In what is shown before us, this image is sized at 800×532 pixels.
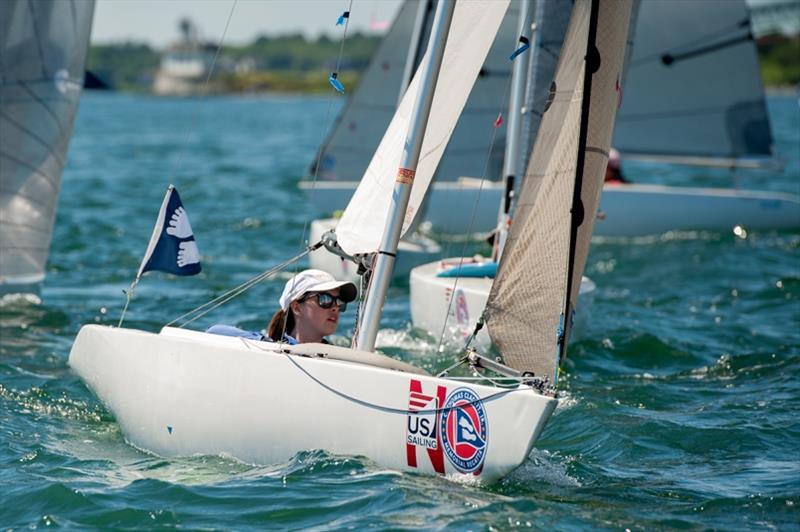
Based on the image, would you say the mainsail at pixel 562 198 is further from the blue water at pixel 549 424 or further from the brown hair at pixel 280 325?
the brown hair at pixel 280 325

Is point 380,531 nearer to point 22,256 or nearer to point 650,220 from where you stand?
point 22,256

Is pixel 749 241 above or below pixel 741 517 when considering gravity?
above

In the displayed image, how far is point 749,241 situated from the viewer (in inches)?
574

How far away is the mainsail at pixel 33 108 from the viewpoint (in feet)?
31.0

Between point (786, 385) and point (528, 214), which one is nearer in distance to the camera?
point (528, 214)

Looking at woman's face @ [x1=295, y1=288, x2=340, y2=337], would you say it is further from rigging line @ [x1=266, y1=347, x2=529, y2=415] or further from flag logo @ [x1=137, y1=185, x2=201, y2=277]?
flag logo @ [x1=137, y1=185, x2=201, y2=277]

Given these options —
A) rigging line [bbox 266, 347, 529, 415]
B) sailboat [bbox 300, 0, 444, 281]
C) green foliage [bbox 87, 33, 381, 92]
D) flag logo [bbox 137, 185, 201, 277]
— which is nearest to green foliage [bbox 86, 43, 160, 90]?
green foliage [bbox 87, 33, 381, 92]

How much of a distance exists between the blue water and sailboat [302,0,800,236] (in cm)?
33

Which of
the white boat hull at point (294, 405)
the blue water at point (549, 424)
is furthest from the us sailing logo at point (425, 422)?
the blue water at point (549, 424)

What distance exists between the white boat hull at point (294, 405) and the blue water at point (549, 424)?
0.09m

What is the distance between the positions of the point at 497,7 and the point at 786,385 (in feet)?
10.9

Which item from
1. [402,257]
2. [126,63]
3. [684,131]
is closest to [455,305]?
[402,257]

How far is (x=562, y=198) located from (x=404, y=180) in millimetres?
724

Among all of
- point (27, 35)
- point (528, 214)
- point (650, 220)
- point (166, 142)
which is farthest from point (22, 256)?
point (166, 142)
